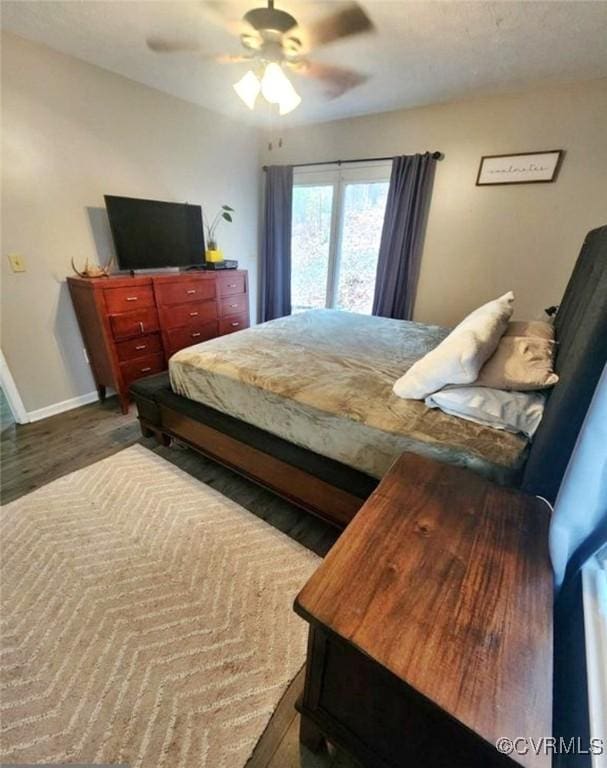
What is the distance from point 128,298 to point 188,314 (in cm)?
58

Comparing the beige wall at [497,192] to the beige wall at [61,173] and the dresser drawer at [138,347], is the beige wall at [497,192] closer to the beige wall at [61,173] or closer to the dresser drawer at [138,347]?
the beige wall at [61,173]

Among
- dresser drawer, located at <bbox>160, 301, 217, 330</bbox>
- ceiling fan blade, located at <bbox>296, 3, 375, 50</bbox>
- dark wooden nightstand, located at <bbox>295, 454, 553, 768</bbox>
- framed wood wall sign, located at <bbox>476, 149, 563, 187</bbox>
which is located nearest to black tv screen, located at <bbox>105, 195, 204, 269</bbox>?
dresser drawer, located at <bbox>160, 301, 217, 330</bbox>

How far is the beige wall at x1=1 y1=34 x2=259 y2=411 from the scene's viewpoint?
2133 mm

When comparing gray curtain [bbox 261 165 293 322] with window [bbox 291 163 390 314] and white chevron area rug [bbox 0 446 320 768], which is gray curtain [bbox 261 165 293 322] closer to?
window [bbox 291 163 390 314]

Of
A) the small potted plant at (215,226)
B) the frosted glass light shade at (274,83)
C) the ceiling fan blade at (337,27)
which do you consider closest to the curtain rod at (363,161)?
the small potted plant at (215,226)

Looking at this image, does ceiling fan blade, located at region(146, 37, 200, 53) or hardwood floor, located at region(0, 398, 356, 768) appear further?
ceiling fan blade, located at region(146, 37, 200, 53)

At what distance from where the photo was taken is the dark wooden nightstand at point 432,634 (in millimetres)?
553

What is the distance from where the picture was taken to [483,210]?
2.90 metres

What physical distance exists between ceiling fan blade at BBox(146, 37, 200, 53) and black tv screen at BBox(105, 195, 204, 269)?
0.96 m

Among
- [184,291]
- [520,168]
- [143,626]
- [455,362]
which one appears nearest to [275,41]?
[184,291]

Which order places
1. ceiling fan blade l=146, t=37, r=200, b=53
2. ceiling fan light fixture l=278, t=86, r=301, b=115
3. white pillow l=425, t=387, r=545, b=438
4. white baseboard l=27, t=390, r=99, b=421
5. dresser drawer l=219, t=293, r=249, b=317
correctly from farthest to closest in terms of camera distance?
1. dresser drawer l=219, t=293, r=249, b=317
2. white baseboard l=27, t=390, r=99, b=421
3. ceiling fan blade l=146, t=37, r=200, b=53
4. ceiling fan light fixture l=278, t=86, r=301, b=115
5. white pillow l=425, t=387, r=545, b=438

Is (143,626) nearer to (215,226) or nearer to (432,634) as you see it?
(432,634)

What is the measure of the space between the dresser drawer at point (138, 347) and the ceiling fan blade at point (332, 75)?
2.22 metres

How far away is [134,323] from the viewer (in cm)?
259
